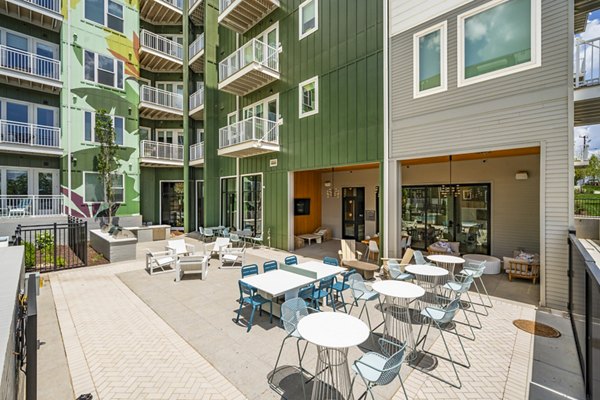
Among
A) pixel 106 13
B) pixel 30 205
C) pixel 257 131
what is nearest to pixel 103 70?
pixel 106 13

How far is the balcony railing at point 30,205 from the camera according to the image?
13.2m

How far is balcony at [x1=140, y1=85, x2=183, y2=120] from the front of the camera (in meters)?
17.6

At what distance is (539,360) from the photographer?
14.2 feet

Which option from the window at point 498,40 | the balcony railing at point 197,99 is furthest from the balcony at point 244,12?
the window at point 498,40

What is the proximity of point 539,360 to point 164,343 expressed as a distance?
633 centimetres

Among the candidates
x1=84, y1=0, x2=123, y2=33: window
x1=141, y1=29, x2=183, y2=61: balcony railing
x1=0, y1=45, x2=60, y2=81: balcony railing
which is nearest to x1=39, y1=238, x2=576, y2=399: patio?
x1=0, y1=45, x2=60, y2=81: balcony railing

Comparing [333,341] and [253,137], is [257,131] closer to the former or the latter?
[253,137]

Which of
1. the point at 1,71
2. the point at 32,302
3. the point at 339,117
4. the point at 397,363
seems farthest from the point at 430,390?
the point at 1,71

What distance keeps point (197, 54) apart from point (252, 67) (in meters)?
7.78

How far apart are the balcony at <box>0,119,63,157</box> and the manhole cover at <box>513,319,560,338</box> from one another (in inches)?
784

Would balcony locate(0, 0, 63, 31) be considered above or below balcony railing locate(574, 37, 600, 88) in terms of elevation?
above

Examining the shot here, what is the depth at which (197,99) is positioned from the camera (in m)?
17.5

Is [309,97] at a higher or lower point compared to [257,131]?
higher

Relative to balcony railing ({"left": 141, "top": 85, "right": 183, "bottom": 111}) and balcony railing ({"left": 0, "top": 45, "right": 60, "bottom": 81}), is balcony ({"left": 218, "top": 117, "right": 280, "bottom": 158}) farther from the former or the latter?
balcony railing ({"left": 0, "top": 45, "right": 60, "bottom": 81})
